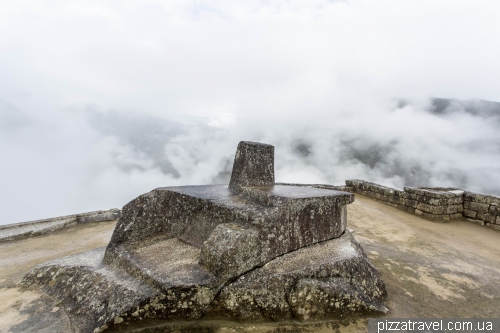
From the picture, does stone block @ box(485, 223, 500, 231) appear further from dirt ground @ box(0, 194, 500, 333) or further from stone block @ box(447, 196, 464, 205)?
stone block @ box(447, 196, 464, 205)

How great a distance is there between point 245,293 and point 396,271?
9.03 feet

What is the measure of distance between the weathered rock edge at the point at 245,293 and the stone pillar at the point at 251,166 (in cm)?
133

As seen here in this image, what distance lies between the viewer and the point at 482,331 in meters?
2.83

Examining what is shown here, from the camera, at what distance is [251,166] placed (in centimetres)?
423

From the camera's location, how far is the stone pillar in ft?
13.7

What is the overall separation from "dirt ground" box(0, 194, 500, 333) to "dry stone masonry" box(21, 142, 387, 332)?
0.13 metres

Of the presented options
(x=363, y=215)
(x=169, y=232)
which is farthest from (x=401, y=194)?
(x=169, y=232)

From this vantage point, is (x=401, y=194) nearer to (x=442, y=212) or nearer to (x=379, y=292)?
(x=442, y=212)

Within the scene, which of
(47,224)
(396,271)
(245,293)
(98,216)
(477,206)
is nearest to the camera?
(245,293)

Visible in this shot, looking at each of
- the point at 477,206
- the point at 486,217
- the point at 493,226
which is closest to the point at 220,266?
Result: the point at 493,226

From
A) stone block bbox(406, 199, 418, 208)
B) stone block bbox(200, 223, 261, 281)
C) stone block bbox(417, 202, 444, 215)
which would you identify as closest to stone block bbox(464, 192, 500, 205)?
stone block bbox(417, 202, 444, 215)

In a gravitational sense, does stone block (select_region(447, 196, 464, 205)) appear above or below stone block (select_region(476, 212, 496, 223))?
above

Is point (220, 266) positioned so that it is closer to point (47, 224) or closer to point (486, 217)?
point (47, 224)

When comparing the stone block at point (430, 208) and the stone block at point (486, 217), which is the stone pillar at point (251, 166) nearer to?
the stone block at point (430, 208)
